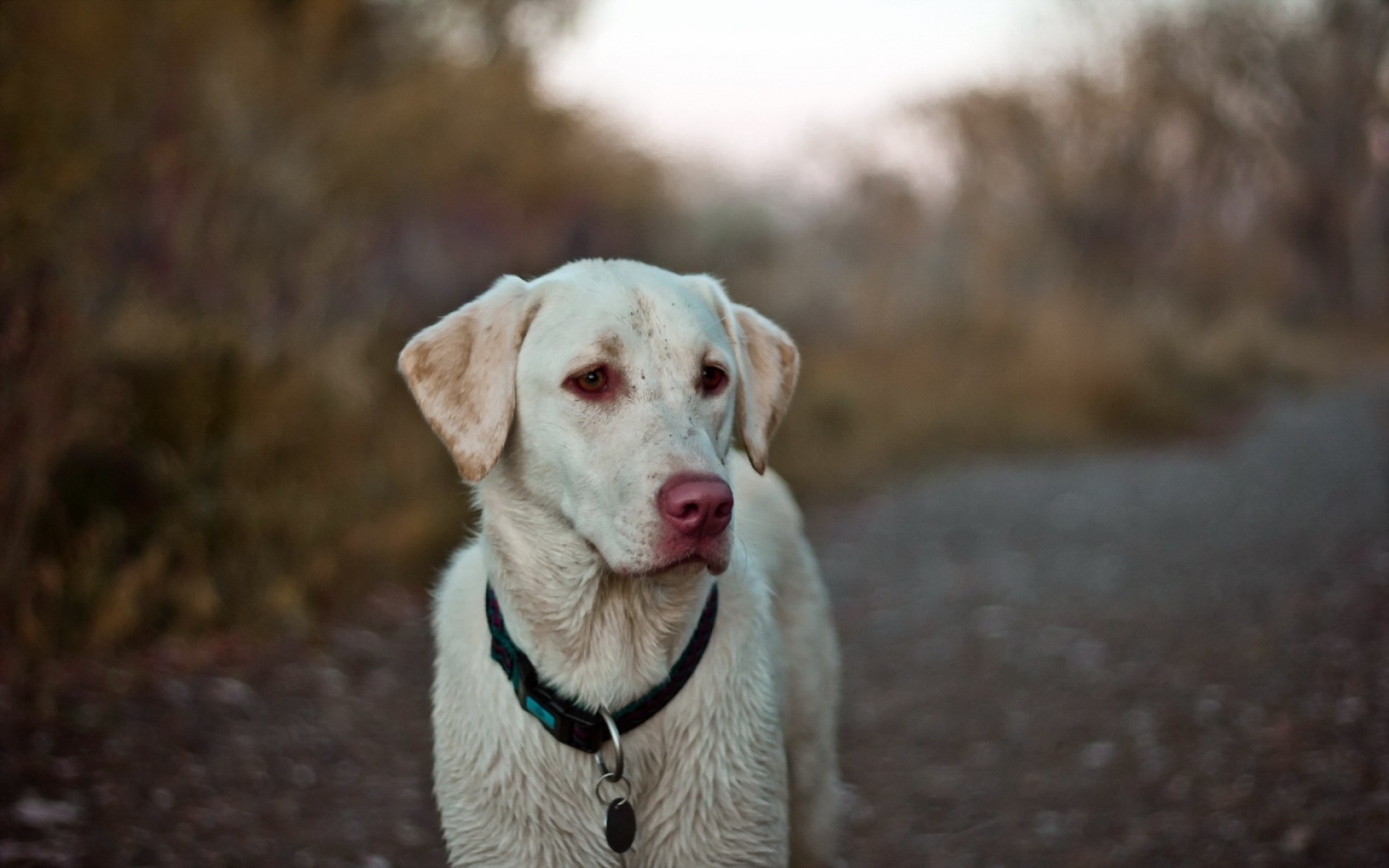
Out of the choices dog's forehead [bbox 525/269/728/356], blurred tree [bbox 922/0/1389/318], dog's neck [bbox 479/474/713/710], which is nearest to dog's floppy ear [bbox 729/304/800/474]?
dog's forehead [bbox 525/269/728/356]

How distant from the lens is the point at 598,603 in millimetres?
2557

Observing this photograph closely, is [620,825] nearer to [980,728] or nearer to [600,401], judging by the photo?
[600,401]

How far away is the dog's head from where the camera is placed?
2340 mm

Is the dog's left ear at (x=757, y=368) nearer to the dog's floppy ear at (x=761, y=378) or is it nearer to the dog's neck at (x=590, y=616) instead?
the dog's floppy ear at (x=761, y=378)

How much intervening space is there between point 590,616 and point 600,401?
1.57ft

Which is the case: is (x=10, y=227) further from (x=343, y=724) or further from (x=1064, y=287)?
(x=1064, y=287)

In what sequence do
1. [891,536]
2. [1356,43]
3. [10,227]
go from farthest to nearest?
1. [1356,43]
2. [891,536]
3. [10,227]

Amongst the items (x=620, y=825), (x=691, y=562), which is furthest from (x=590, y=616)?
(x=620, y=825)

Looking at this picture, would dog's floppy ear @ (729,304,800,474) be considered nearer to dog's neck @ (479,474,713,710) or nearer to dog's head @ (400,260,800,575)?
dog's head @ (400,260,800,575)

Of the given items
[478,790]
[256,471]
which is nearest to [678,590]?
[478,790]

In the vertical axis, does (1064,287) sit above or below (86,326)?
below

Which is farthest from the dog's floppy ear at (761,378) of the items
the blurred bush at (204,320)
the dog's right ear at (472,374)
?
the blurred bush at (204,320)

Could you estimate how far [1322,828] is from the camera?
346 cm

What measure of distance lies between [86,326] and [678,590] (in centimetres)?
354
